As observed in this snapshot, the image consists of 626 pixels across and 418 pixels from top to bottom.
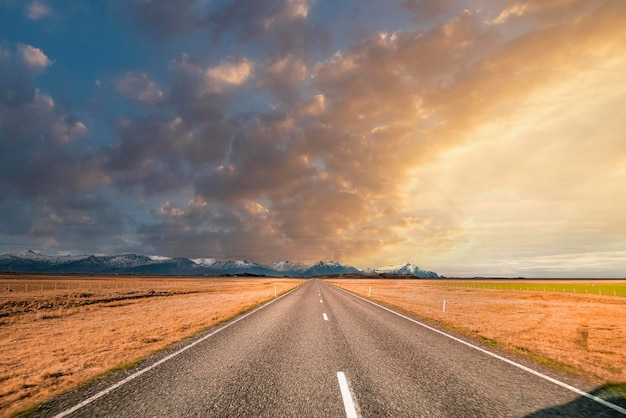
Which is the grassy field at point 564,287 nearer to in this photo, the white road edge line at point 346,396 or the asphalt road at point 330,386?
the asphalt road at point 330,386

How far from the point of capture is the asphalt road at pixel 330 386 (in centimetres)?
515

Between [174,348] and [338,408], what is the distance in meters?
6.94

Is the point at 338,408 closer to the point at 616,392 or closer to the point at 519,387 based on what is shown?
the point at 519,387

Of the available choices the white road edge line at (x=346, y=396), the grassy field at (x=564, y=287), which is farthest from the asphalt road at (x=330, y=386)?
the grassy field at (x=564, y=287)

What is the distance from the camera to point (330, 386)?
242 inches

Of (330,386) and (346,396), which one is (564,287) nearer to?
(330,386)

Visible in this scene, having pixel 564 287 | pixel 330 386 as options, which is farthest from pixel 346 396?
pixel 564 287

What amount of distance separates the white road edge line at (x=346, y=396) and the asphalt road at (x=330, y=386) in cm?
2

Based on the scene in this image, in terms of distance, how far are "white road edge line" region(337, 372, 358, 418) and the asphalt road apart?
0.02 meters

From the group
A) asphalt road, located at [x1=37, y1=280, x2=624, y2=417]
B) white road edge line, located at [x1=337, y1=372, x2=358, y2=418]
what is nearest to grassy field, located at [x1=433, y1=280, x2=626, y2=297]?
asphalt road, located at [x1=37, y1=280, x2=624, y2=417]

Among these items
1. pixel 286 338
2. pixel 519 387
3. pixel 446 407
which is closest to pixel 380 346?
pixel 286 338

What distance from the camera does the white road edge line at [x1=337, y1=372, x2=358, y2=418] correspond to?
4.83 metres

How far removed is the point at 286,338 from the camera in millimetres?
11180

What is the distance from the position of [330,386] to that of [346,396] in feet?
2.12
